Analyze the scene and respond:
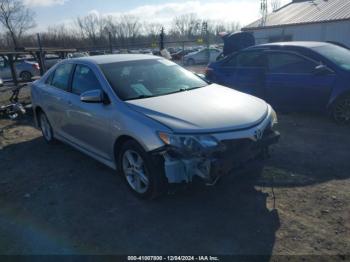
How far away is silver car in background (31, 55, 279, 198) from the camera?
3.15 metres

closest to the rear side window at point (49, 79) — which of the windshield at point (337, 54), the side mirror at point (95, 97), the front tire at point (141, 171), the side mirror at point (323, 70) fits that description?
the side mirror at point (95, 97)

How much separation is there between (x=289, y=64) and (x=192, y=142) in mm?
4514

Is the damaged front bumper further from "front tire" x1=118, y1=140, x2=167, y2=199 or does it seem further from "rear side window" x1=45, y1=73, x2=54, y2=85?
"rear side window" x1=45, y1=73, x2=54, y2=85

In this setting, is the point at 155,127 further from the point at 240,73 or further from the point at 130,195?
the point at 240,73

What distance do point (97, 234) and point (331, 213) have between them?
2.43 meters

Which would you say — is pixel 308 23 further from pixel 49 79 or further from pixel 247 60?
pixel 49 79

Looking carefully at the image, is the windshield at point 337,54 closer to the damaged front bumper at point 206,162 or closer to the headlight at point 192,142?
the damaged front bumper at point 206,162

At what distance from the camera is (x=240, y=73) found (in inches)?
297

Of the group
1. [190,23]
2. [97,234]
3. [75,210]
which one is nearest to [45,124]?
[75,210]

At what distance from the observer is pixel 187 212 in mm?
3453

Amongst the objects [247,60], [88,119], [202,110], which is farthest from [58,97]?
[247,60]

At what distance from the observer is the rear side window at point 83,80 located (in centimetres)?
432

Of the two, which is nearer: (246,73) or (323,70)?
(323,70)

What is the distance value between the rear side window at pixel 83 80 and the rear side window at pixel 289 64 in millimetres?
4237
